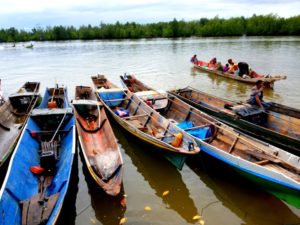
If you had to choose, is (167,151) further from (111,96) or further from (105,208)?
(111,96)

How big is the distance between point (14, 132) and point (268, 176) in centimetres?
882

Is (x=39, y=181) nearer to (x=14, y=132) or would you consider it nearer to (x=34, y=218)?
(x=34, y=218)

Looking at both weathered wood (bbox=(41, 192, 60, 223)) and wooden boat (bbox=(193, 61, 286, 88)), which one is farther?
wooden boat (bbox=(193, 61, 286, 88))

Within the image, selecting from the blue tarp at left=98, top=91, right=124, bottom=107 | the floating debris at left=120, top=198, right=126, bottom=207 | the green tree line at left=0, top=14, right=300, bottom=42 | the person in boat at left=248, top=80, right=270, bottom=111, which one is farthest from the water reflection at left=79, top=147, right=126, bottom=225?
the green tree line at left=0, top=14, right=300, bottom=42

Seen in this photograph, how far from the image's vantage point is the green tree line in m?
58.8

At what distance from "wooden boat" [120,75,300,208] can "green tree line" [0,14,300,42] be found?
55.6 metres

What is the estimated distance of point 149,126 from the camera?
33.1ft

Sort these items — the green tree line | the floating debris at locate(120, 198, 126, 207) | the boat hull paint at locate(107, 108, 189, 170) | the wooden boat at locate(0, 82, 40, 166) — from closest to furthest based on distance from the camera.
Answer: the floating debris at locate(120, 198, 126, 207), the boat hull paint at locate(107, 108, 189, 170), the wooden boat at locate(0, 82, 40, 166), the green tree line

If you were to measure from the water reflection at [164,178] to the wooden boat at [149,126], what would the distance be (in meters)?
0.60

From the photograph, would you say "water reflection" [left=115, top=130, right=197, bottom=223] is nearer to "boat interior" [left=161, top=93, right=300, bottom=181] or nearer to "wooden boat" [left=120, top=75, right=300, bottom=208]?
"wooden boat" [left=120, top=75, right=300, bottom=208]

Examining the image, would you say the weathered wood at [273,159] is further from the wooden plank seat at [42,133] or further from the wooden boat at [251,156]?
the wooden plank seat at [42,133]

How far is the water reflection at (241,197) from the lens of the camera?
20.6ft

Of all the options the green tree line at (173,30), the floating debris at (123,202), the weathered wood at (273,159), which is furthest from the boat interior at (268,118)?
the green tree line at (173,30)

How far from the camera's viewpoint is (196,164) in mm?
8562
